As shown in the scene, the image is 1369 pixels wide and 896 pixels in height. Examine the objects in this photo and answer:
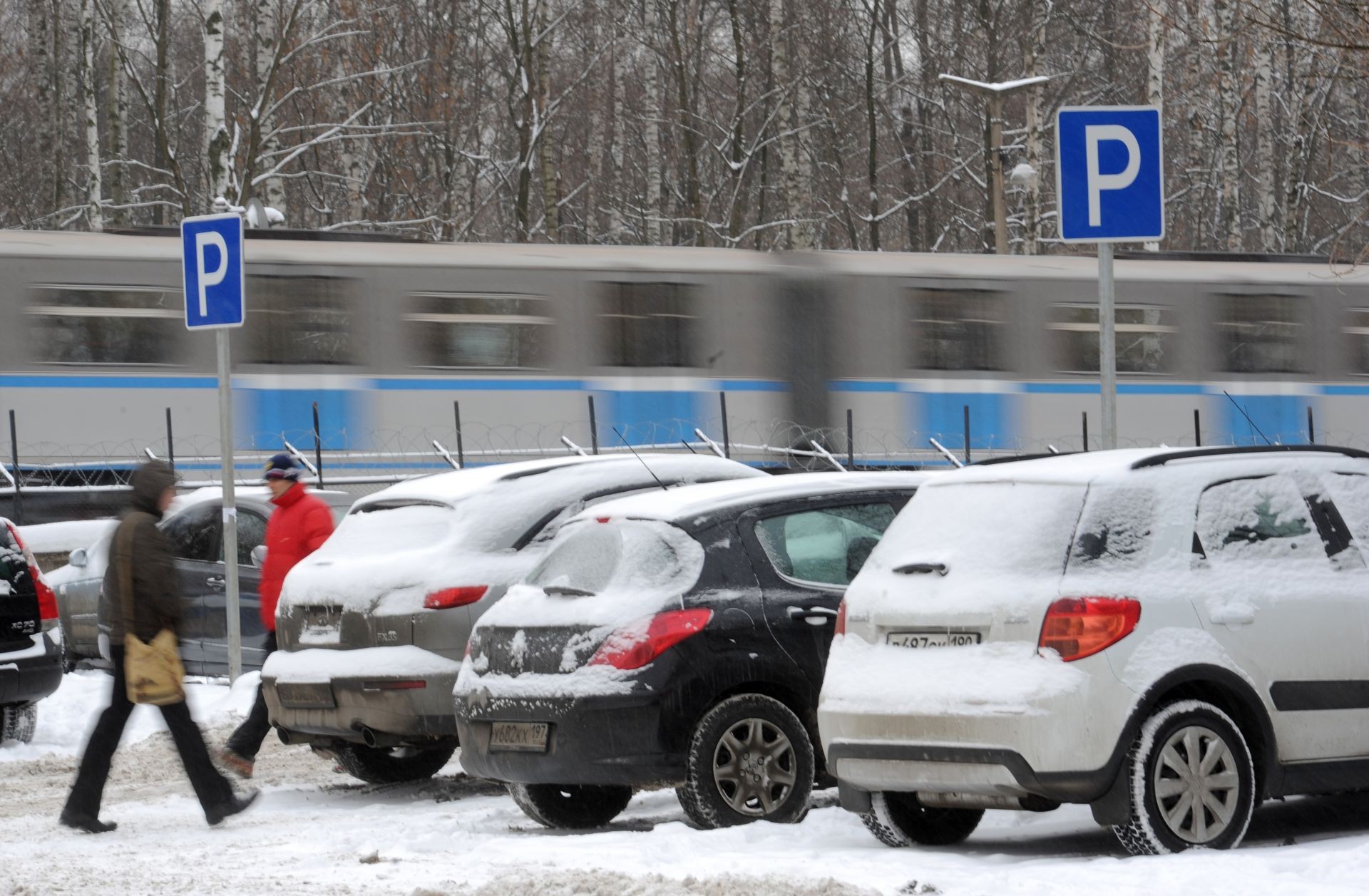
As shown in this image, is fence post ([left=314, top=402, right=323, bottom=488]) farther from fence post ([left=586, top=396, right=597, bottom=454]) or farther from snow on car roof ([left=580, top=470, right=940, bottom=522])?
snow on car roof ([left=580, top=470, right=940, bottom=522])

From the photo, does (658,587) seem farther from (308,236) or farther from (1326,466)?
(308,236)

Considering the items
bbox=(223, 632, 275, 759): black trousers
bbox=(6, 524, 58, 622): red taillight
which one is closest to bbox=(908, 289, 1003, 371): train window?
bbox=(6, 524, 58, 622): red taillight

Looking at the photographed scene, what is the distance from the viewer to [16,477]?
21.2m

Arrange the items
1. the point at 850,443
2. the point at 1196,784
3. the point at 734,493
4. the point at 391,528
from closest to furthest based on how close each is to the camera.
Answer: the point at 1196,784
the point at 734,493
the point at 391,528
the point at 850,443

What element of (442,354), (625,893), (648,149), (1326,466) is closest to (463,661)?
(625,893)

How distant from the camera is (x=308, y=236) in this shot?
2317 cm

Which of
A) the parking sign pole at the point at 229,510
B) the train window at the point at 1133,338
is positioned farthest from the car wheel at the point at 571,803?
the train window at the point at 1133,338

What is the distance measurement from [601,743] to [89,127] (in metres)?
28.1

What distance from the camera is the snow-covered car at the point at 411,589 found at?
9.87 metres

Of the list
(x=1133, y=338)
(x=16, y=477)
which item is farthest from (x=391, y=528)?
(x=1133, y=338)

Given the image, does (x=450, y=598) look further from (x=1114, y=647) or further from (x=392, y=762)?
(x=1114, y=647)

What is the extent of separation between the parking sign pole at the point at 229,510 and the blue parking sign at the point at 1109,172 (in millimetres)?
5707

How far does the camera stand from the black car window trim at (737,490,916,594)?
29.1 feet

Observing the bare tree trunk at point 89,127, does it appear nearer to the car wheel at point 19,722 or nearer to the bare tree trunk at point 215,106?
the bare tree trunk at point 215,106
